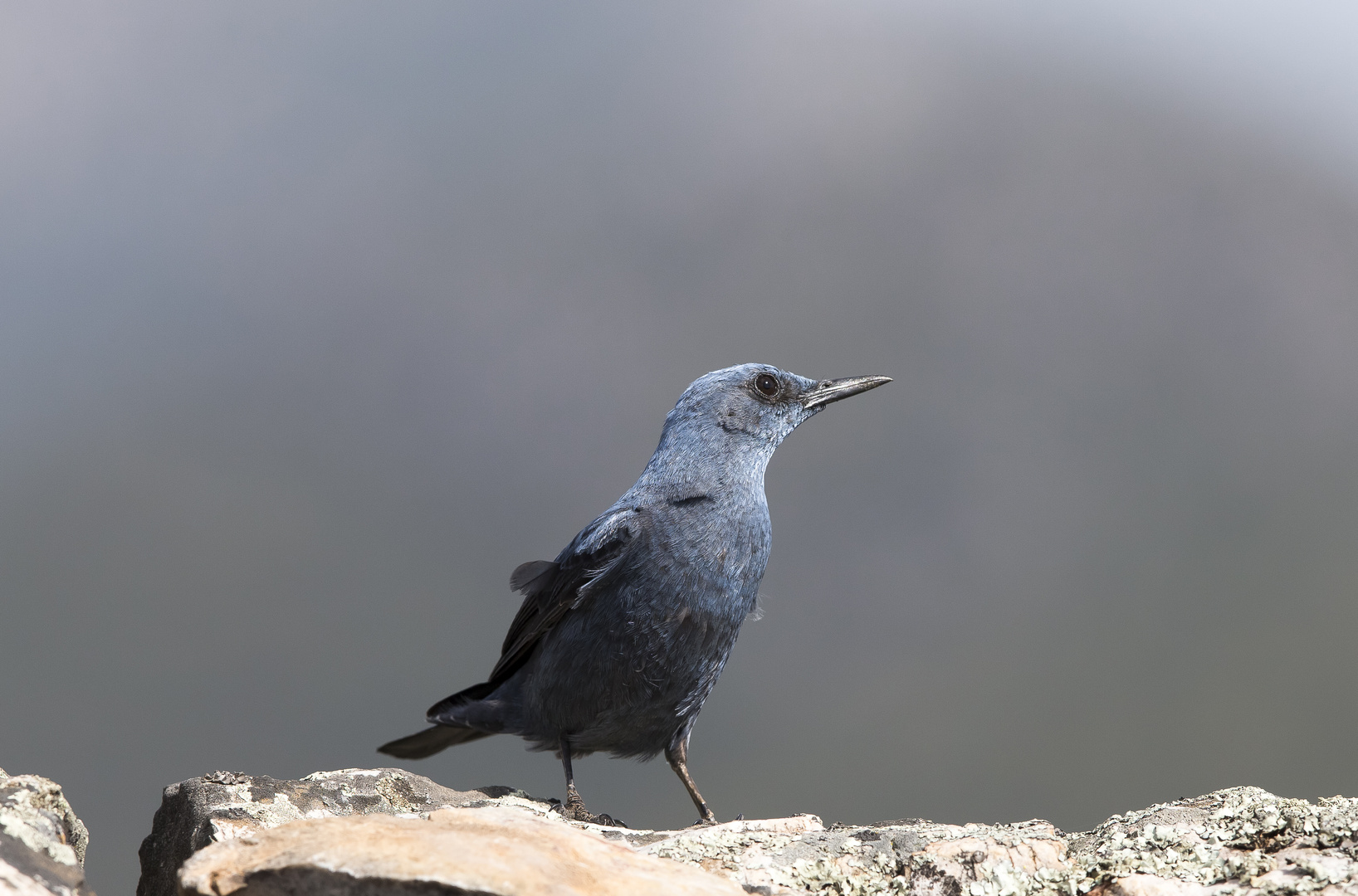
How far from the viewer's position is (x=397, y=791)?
3943 millimetres

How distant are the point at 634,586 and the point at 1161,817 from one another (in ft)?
7.08

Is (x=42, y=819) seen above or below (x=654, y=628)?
below

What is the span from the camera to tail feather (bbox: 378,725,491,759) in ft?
16.5

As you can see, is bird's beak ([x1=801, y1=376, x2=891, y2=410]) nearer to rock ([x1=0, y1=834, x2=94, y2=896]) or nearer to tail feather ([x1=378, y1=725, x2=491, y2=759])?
tail feather ([x1=378, y1=725, x2=491, y2=759])

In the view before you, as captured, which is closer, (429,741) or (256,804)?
(256,804)

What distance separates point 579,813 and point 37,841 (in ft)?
7.05

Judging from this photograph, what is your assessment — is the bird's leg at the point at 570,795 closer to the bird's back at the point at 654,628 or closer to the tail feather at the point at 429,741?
the bird's back at the point at 654,628

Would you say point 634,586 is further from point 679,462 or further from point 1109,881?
point 1109,881

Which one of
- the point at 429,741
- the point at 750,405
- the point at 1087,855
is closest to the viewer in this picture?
the point at 1087,855

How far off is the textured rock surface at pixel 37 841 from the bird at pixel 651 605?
6.48 feet

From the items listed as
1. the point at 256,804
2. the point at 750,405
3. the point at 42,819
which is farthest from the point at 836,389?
the point at 42,819

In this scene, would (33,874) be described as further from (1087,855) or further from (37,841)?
(1087,855)

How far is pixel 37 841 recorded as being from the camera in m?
2.38

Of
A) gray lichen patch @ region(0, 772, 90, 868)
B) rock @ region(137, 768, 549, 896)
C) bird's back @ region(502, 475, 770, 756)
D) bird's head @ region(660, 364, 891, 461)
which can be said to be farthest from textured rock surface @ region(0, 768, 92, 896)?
bird's head @ region(660, 364, 891, 461)
